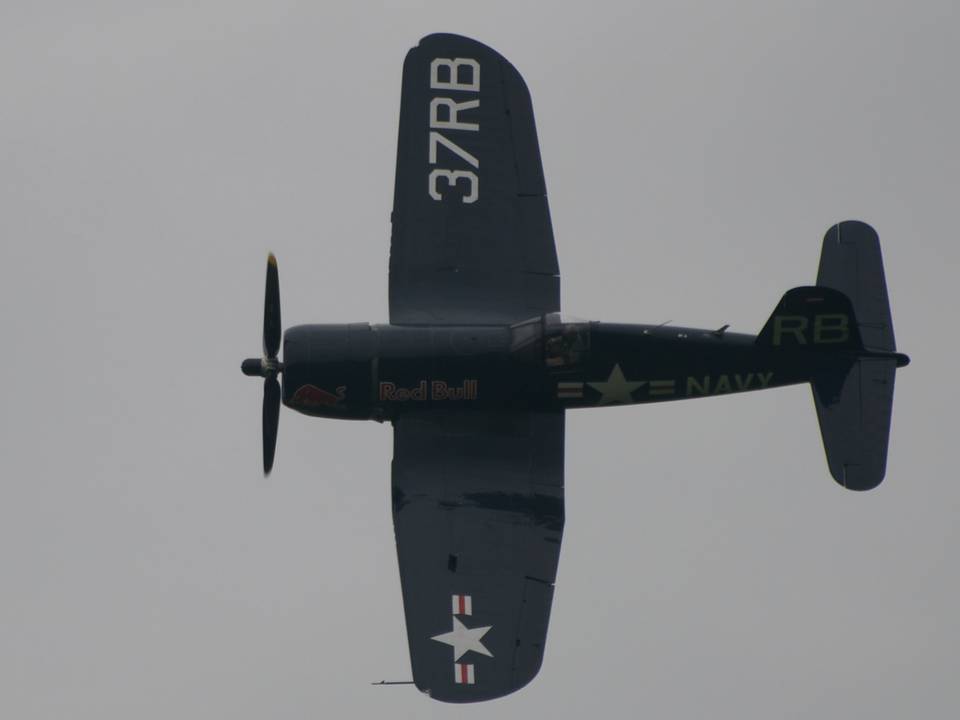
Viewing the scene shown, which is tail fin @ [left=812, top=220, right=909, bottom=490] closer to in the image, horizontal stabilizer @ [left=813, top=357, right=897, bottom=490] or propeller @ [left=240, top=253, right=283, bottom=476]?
horizontal stabilizer @ [left=813, top=357, right=897, bottom=490]

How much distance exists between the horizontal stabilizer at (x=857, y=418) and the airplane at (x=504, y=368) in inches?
0.7

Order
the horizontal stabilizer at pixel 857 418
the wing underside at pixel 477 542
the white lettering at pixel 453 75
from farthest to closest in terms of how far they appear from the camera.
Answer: the white lettering at pixel 453 75 → the horizontal stabilizer at pixel 857 418 → the wing underside at pixel 477 542

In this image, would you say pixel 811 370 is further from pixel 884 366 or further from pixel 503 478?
pixel 503 478

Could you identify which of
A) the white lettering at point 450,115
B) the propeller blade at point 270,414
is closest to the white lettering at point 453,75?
the white lettering at point 450,115

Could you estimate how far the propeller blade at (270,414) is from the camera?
32.9 m

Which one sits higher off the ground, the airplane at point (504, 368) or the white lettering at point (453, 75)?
the white lettering at point (453, 75)

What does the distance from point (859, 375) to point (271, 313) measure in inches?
308

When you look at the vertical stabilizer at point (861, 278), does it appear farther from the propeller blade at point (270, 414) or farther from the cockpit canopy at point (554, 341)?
the propeller blade at point (270, 414)

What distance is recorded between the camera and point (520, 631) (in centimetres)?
3128

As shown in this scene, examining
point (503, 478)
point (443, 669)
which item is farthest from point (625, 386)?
point (443, 669)

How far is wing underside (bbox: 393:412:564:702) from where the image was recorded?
31.0 metres

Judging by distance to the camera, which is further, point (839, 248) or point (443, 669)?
point (839, 248)

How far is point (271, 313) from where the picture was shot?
32.7m

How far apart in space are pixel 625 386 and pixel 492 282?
227cm
